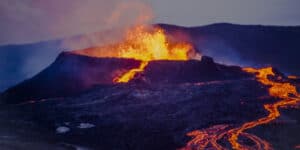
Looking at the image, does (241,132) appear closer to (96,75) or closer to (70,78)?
(96,75)

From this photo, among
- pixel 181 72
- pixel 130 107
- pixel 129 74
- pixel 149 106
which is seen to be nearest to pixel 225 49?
pixel 181 72

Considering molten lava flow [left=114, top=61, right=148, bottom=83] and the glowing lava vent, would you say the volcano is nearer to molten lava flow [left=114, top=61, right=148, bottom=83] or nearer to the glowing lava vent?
molten lava flow [left=114, top=61, right=148, bottom=83]

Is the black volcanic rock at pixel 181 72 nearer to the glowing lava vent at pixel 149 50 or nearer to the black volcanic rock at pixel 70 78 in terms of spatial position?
the black volcanic rock at pixel 70 78

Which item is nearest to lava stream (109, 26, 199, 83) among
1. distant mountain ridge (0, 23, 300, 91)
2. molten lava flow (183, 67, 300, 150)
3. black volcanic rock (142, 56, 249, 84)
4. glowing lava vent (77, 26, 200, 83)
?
glowing lava vent (77, 26, 200, 83)

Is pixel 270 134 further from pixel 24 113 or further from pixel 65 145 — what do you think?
pixel 24 113

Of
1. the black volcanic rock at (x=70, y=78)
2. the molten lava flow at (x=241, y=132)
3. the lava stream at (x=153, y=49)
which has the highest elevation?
the lava stream at (x=153, y=49)

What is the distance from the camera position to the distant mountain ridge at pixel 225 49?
176 feet

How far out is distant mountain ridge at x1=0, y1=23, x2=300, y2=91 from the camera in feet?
176

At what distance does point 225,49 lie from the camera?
60969 millimetres

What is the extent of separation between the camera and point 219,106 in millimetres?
24500

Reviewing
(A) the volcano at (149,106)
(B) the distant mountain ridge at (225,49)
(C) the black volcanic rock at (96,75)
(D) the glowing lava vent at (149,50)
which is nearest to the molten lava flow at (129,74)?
(A) the volcano at (149,106)

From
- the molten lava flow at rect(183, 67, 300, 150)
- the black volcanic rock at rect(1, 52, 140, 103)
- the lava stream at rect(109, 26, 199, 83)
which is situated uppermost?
the lava stream at rect(109, 26, 199, 83)

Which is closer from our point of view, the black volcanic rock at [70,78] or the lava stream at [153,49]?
the black volcanic rock at [70,78]

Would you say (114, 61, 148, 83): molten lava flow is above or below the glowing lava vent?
below
